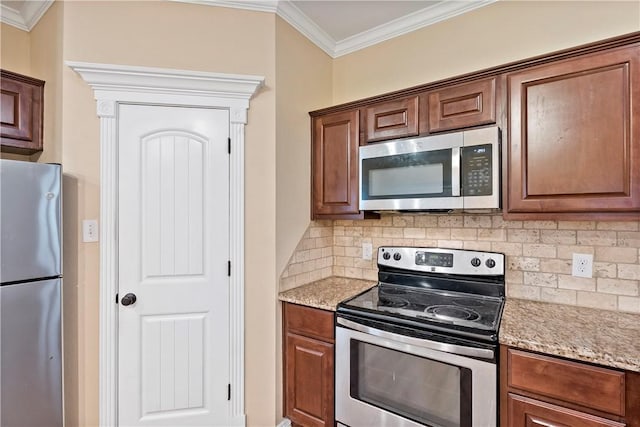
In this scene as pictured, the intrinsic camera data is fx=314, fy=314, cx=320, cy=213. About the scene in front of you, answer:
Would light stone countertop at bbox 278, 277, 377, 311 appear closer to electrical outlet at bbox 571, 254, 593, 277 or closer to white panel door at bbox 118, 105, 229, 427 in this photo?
white panel door at bbox 118, 105, 229, 427

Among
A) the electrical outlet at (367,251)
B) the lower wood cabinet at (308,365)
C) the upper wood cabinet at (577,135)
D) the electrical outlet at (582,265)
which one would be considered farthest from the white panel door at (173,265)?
the electrical outlet at (582,265)

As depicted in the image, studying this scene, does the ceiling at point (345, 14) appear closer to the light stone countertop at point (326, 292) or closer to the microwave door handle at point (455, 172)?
the microwave door handle at point (455, 172)

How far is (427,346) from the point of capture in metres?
1.48

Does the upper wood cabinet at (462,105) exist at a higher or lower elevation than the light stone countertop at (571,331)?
higher

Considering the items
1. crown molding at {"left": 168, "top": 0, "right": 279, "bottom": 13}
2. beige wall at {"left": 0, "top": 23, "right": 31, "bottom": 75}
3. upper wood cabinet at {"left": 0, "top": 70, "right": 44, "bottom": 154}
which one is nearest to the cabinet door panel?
upper wood cabinet at {"left": 0, "top": 70, "right": 44, "bottom": 154}

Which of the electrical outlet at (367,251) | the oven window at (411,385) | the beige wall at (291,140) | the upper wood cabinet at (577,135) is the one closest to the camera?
the upper wood cabinet at (577,135)

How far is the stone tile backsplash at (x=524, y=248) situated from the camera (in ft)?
5.13

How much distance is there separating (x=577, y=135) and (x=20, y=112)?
115 inches

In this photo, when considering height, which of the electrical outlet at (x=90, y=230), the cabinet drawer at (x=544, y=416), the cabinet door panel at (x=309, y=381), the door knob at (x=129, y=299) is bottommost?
the cabinet door panel at (x=309, y=381)

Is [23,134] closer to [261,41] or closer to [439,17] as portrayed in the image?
[261,41]

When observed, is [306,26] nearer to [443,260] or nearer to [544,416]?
[443,260]

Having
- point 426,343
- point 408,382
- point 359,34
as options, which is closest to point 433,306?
point 426,343

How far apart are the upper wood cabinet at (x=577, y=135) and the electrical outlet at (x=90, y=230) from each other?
7.20 ft

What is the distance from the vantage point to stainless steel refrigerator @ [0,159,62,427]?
1.45 m
